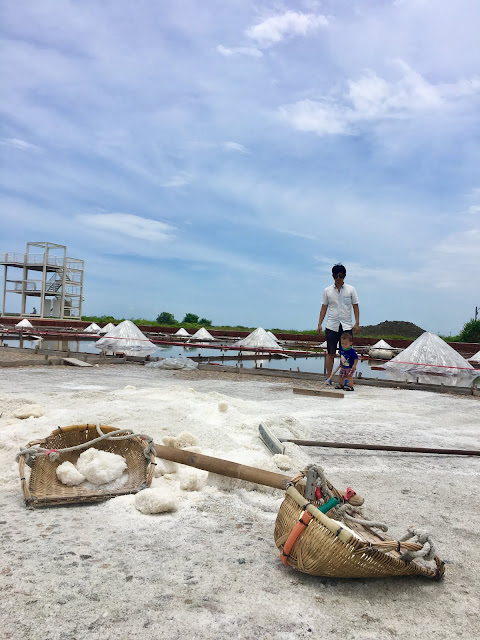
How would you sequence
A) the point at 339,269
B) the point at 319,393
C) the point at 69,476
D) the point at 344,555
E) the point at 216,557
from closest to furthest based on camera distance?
1. the point at 344,555
2. the point at 216,557
3. the point at 69,476
4. the point at 319,393
5. the point at 339,269

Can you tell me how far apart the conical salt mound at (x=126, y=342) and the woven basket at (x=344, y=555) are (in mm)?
12150

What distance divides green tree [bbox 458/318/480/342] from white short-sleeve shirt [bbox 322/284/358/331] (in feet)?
86.1

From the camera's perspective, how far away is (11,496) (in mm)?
2377

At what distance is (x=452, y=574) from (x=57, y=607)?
1.28 metres

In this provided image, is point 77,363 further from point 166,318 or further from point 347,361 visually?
point 166,318

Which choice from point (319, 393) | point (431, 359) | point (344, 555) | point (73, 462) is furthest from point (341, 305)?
point (344, 555)

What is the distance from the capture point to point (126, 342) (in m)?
13.5

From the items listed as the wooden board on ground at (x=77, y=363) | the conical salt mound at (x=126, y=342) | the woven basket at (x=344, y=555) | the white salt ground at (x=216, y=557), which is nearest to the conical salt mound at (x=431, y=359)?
the conical salt mound at (x=126, y=342)

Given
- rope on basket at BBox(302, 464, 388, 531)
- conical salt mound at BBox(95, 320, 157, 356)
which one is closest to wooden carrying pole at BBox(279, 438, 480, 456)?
rope on basket at BBox(302, 464, 388, 531)

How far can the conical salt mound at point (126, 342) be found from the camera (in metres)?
13.5

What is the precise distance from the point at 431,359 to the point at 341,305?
4.62 m

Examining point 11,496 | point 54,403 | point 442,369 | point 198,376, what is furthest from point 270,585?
point 442,369

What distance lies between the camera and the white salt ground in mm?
1429

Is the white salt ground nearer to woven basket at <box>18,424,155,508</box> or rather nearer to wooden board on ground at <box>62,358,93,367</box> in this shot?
woven basket at <box>18,424,155,508</box>
